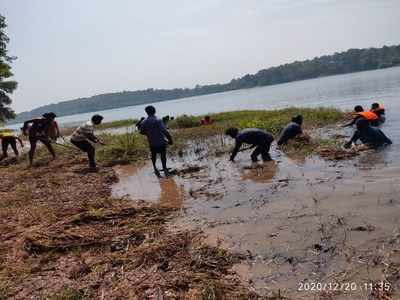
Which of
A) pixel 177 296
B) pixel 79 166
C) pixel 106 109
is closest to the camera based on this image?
pixel 177 296

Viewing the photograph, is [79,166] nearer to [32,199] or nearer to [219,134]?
[32,199]

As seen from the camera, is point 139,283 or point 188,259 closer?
point 139,283

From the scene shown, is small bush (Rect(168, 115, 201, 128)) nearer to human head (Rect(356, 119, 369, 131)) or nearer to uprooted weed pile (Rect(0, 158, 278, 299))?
→ human head (Rect(356, 119, 369, 131))

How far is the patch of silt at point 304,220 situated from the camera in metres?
3.44

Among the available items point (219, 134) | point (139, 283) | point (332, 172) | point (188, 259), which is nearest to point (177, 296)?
point (139, 283)

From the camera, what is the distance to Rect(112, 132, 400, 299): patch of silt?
135 inches

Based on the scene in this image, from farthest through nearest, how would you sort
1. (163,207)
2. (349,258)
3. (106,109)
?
(106,109)
(163,207)
(349,258)

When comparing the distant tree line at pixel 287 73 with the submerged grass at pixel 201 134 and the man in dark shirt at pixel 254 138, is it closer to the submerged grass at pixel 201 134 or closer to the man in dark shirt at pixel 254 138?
the submerged grass at pixel 201 134

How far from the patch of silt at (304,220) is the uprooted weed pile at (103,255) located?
0.36m

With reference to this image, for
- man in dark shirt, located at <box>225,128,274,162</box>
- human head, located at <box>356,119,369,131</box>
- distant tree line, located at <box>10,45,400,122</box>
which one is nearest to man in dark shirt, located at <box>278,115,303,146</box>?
man in dark shirt, located at <box>225,128,274,162</box>

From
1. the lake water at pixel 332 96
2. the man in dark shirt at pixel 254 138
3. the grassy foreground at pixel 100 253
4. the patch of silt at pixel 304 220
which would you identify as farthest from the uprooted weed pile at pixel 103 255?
the lake water at pixel 332 96

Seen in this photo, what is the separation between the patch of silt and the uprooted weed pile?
36 cm

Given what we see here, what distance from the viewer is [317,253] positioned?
12.7 feet

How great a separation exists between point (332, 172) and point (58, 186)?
605cm
